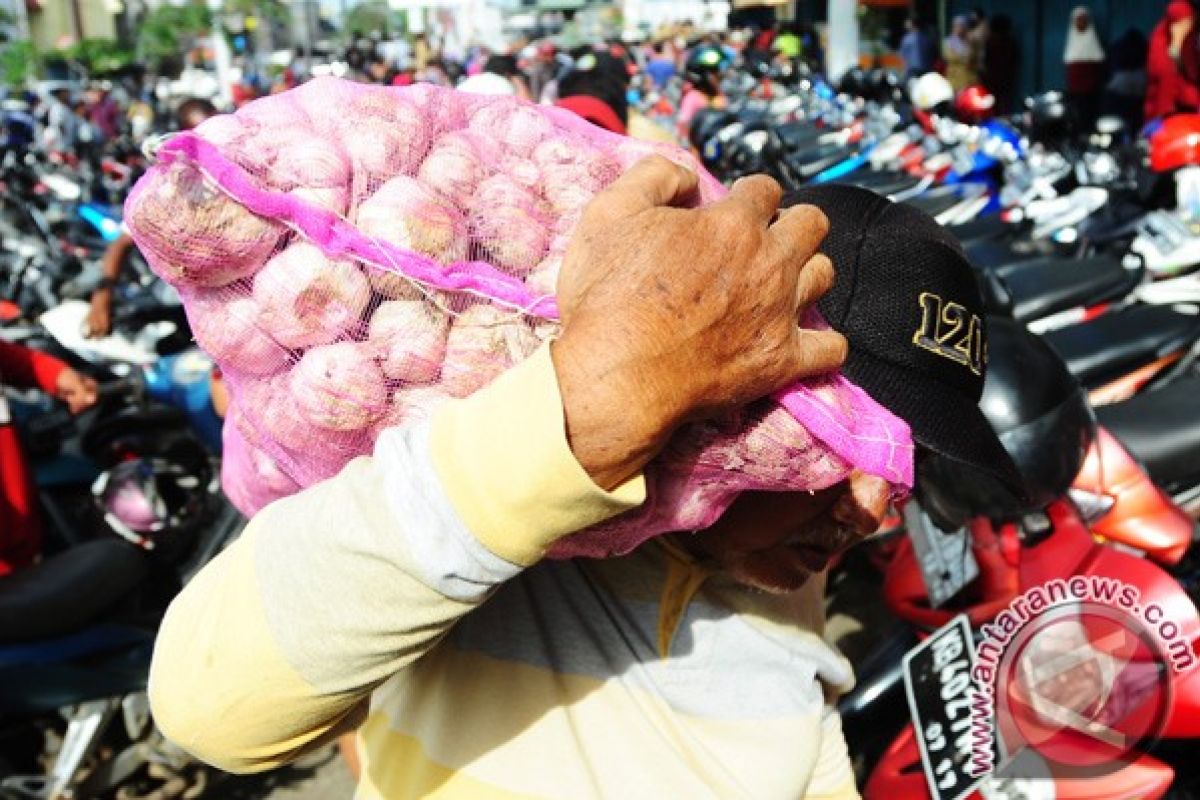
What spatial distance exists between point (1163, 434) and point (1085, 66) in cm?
1093

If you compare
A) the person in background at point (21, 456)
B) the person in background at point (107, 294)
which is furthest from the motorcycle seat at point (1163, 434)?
the person in background at point (107, 294)

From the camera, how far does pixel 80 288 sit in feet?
21.7

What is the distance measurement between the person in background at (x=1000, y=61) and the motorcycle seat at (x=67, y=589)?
532 inches

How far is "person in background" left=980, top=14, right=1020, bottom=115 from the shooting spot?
14594mm

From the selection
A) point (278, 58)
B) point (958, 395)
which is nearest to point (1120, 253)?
point (958, 395)

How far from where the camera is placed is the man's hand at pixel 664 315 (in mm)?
823

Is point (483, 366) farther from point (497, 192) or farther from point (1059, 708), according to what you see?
point (1059, 708)

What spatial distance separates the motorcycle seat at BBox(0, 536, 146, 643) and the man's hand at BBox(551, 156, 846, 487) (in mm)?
2248

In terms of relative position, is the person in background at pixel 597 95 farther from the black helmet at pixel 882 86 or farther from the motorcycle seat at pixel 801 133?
the black helmet at pixel 882 86

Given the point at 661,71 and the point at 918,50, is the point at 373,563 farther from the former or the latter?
the point at 661,71

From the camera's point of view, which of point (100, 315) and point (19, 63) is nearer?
point (100, 315)

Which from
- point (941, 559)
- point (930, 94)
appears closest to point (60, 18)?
point (930, 94)

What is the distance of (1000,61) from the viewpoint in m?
14.7

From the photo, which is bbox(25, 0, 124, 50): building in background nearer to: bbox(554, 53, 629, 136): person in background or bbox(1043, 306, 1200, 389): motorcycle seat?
bbox(554, 53, 629, 136): person in background
